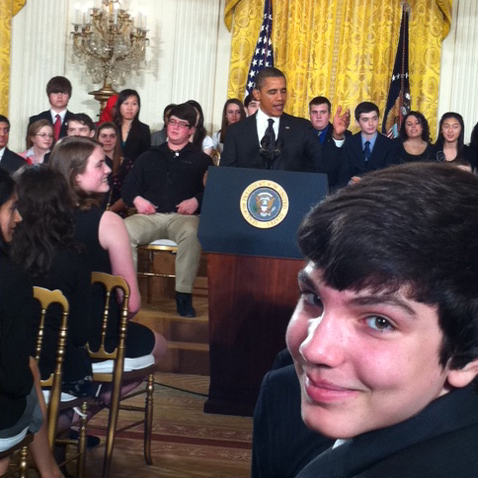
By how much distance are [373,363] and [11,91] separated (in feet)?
34.4

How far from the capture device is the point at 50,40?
10.7 meters

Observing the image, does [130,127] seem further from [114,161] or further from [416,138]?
[416,138]

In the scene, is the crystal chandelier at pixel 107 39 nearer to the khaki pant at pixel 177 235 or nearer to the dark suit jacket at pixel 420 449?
the khaki pant at pixel 177 235

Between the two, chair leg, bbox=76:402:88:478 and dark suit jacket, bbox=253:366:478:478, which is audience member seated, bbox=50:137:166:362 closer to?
chair leg, bbox=76:402:88:478

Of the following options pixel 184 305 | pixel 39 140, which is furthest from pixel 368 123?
pixel 39 140

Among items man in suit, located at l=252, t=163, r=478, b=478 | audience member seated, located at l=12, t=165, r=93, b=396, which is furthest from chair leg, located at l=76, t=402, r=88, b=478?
man in suit, located at l=252, t=163, r=478, b=478

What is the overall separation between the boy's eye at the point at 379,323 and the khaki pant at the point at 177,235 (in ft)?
18.8

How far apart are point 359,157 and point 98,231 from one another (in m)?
4.30

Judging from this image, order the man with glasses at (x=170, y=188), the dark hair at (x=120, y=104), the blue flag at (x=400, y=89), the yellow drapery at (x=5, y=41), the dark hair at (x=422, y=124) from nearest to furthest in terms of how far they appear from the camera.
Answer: the man with glasses at (x=170, y=188), the dark hair at (x=422, y=124), the dark hair at (x=120, y=104), the blue flag at (x=400, y=89), the yellow drapery at (x=5, y=41)

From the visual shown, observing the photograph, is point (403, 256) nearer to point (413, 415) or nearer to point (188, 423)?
point (413, 415)

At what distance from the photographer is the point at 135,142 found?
8617 millimetres

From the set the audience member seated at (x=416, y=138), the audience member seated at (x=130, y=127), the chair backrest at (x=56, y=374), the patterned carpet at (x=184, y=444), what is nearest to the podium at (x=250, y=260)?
the patterned carpet at (x=184, y=444)

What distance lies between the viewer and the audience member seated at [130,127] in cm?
860

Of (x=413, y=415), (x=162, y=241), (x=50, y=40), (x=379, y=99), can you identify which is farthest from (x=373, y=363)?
(x=50, y=40)
